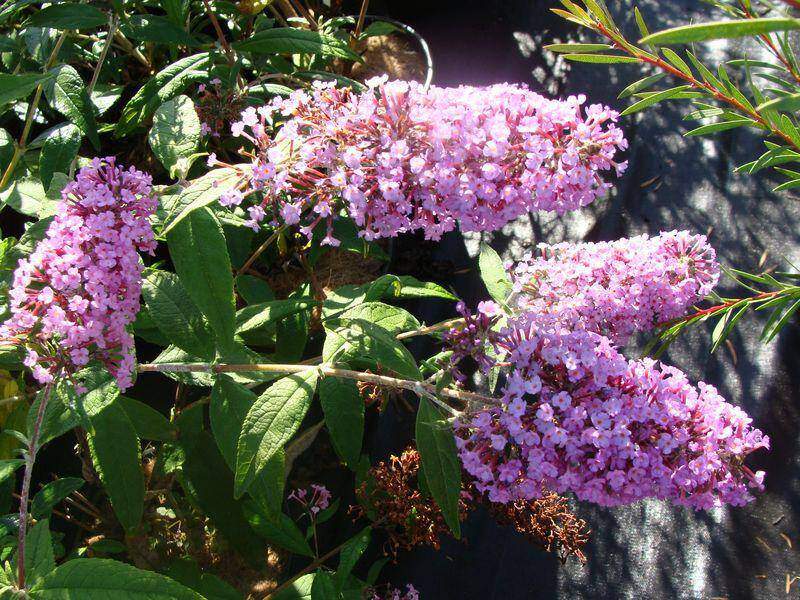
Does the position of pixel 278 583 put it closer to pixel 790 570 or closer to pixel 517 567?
pixel 517 567

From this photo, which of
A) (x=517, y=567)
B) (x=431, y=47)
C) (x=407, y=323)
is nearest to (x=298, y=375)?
(x=407, y=323)

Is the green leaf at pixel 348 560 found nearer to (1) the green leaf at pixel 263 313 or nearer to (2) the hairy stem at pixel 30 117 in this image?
(1) the green leaf at pixel 263 313

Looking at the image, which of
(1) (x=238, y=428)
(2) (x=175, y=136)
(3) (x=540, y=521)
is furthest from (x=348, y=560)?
(2) (x=175, y=136)

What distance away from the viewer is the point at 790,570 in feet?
9.29

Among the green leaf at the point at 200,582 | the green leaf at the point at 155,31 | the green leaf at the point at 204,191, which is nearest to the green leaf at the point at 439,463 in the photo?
the green leaf at the point at 204,191

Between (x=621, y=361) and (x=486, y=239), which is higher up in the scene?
(x=621, y=361)

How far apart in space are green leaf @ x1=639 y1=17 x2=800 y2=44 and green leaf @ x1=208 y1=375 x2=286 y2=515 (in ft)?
4.84

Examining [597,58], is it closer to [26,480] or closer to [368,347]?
[368,347]

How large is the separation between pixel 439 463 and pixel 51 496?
131cm

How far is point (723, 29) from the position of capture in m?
0.80

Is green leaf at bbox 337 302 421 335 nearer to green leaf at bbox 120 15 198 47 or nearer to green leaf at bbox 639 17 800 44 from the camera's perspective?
green leaf at bbox 639 17 800 44

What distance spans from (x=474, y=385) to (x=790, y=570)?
5.42 ft

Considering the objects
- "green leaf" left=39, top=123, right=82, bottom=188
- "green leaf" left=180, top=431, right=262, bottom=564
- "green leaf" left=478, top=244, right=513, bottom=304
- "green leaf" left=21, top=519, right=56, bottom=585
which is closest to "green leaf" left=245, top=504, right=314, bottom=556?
"green leaf" left=180, top=431, right=262, bottom=564

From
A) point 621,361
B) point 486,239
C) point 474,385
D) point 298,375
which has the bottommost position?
point 474,385
